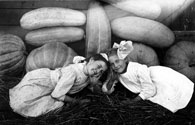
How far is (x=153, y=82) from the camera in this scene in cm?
255

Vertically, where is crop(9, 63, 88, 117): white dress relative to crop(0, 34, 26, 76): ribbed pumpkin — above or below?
below

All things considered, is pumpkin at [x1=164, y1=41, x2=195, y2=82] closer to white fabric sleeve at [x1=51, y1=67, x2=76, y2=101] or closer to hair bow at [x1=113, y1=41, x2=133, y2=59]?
hair bow at [x1=113, y1=41, x2=133, y2=59]

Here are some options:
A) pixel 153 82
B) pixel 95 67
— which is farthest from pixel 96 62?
pixel 153 82

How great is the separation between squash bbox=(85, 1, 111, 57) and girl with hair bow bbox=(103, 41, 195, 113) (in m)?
0.09

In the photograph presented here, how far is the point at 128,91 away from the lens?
2.61 m

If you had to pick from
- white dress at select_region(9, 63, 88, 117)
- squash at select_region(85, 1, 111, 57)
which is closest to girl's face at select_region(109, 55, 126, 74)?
squash at select_region(85, 1, 111, 57)

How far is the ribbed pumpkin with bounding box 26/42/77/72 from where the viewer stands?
99.2 inches

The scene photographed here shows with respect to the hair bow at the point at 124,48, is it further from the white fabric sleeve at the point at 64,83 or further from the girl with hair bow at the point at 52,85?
the white fabric sleeve at the point at 64,83

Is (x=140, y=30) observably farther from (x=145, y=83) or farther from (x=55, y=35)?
(x=55, y=35)

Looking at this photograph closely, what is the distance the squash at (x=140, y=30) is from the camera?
100.0 inches

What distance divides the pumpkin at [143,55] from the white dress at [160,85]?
0.14ft

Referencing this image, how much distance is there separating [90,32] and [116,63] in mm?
321

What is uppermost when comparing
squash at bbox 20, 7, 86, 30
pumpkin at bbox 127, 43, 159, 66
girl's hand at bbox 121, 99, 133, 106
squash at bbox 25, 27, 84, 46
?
squash at bbox 20, 7, 86, 30

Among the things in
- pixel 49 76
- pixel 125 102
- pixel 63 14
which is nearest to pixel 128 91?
pixel 125 102
